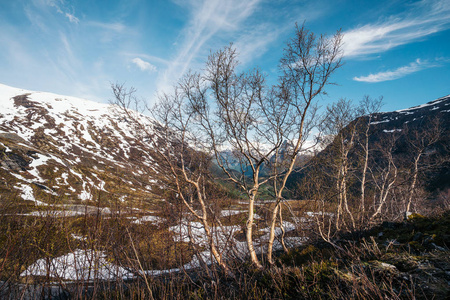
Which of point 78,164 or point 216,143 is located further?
point 78,164

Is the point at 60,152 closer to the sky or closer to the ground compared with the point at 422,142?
closer to the sky

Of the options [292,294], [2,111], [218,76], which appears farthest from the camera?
[2,111]

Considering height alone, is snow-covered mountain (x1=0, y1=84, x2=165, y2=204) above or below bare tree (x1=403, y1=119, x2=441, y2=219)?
above

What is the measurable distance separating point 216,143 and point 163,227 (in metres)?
5.12

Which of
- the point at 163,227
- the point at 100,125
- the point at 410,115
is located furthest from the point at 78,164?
the point at 410,115

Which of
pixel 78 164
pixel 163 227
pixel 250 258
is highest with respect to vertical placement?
pixel 78 164

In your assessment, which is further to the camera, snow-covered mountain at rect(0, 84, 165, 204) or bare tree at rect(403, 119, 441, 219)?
snow-covered mountain at rect(0, 84, 165, 204)

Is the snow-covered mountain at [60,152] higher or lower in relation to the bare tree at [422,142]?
higher

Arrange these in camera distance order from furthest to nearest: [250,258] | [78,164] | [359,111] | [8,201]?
[78,164] < [359,111] < [250,258] < [8,201]

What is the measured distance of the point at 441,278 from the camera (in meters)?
3.53

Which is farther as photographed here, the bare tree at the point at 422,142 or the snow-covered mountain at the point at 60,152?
the snow-covered mountain at the point at 60,152

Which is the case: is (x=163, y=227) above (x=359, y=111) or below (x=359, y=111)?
below

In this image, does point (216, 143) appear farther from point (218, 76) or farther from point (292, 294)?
point (292, 294)

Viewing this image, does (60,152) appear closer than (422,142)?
No
